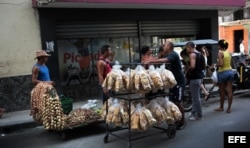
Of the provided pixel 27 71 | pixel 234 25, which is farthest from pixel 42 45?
pixel 234 25

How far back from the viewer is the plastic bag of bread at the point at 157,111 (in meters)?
6.03

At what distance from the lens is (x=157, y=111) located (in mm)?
6035

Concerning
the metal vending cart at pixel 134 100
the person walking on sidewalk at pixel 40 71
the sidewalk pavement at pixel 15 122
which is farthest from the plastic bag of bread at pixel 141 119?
the sidewalk pavement at pixel 15 122

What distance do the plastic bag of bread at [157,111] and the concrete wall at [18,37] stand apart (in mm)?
5105

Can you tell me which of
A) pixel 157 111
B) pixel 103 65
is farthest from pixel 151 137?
pixel 103 65

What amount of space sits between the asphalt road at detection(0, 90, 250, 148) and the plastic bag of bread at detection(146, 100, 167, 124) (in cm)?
43

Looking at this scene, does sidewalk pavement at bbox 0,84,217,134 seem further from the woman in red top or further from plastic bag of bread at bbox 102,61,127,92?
plastic bag of bread at bbox 102,61,127,92

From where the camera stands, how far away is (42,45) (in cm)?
1012

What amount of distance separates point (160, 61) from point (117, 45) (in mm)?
6164

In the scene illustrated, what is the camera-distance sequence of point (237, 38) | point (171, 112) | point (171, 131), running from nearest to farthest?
point (171, 112) < point (171, 131) < point (237, 38)

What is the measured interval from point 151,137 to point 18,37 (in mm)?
5242

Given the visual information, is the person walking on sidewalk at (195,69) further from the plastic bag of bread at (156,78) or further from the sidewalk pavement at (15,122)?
the sidewalk pavement at (15,122)

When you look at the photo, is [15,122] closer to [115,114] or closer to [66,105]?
[66,105]

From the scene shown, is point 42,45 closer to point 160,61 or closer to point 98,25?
point 98,25
